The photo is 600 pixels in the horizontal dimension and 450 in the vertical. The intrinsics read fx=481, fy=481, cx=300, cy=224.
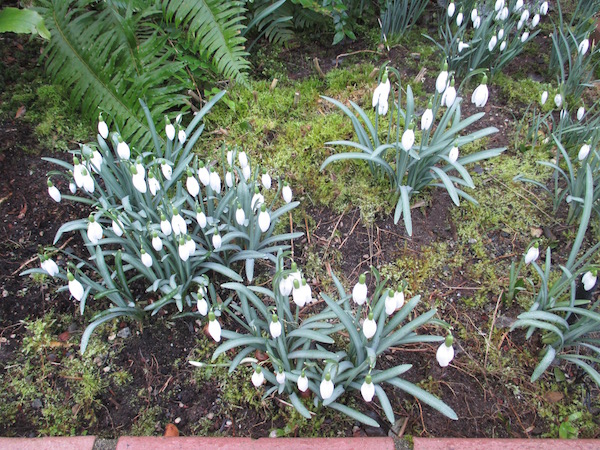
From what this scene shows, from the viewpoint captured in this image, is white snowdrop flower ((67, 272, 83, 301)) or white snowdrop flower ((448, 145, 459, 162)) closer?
white snowdrop flower ((67, 272, 83, 301))

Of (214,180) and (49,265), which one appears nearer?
(49,265)

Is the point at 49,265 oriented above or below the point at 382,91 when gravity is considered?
below

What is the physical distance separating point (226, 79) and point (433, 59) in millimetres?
1447

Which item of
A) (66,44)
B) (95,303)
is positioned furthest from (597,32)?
(95,303)

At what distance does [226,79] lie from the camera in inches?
123

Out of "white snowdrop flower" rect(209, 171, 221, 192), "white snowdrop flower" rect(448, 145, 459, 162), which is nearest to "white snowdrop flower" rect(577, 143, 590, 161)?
"white snowdrop flower" rect(448, 145, 459, 162)

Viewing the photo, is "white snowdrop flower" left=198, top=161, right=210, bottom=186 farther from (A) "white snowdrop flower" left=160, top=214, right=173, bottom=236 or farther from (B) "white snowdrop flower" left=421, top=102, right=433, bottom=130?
(B) "white snowdrop flower" left=421, top=102, right=433, bottom=130

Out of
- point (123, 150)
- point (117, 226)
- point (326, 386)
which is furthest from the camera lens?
point (123, 150)

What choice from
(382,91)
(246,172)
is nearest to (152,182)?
(246,172)

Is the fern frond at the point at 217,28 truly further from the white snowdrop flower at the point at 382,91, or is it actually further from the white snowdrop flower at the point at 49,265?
the white snowdrop flower at the point at 49,265

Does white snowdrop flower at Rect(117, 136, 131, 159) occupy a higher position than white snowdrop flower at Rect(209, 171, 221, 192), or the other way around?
white snowdrop flower at Rect(117, 136, 131, 159)

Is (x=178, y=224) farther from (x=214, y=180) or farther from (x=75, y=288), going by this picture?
(x=75, y=288)

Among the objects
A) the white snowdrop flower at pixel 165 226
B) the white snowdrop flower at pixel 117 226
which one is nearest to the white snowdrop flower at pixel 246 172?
the white snowdrop flower at pixel 165 226

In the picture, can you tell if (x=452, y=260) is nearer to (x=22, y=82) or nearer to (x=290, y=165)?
(x=290, y=165)
